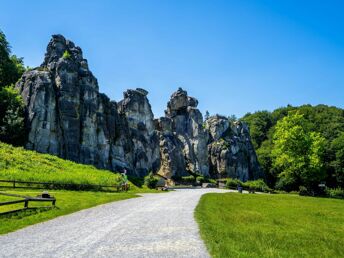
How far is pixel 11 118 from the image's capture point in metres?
56.5

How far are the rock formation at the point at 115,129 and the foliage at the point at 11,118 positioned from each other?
4.57 feet

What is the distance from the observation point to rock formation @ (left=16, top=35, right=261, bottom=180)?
59812 millimetres

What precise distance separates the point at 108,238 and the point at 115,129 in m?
59.3

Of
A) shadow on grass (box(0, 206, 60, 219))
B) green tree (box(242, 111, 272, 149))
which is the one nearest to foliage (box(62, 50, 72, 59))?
shadow on grass (box(0, 206, 60, 219))

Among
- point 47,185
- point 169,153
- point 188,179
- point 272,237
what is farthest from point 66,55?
point 272,237

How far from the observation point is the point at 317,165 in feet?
194

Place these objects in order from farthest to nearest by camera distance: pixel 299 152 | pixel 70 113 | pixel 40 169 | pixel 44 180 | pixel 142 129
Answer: pixel 142 129 < pixel 299 152 < pixel 70 113 < pixel 40 169 < pixel 44 180

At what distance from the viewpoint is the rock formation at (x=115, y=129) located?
5981 cm

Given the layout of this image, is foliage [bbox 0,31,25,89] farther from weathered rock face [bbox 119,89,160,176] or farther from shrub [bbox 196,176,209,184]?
shrub [bbox 196,176,209,184]

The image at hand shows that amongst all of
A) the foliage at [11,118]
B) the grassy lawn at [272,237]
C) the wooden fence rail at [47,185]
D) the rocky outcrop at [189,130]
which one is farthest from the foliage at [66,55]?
the grassy lawn at [272,237]

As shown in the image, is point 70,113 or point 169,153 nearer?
point 70,113

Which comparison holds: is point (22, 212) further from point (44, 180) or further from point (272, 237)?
point (44, 180)

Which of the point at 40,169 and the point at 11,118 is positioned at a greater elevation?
the point at 11,118

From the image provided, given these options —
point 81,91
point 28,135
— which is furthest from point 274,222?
point 81,91
